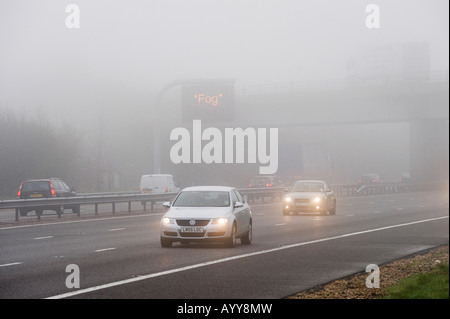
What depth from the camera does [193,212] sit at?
65.9 feet

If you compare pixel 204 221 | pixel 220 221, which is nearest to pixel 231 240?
pixel 220 221

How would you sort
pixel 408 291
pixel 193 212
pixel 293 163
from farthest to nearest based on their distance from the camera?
pixel 293 163 < pixel 193 212 < pixel 408 291

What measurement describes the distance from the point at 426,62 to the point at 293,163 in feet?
91.1

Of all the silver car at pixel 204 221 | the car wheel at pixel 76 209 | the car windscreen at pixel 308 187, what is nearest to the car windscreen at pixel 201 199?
the silver car at pixel 204 221

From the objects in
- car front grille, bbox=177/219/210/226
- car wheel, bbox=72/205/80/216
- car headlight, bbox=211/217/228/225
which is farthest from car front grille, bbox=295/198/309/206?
car front grille, bbox=177/219/210/226

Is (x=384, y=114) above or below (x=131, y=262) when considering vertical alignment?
above

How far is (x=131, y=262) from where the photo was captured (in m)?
16.8

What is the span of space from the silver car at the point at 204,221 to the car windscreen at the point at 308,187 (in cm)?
1666

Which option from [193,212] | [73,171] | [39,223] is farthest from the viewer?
[73,171]

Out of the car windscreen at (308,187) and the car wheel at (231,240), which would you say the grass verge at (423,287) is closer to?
the car wheel at (231,240)

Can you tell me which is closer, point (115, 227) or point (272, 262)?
point (272, 262)

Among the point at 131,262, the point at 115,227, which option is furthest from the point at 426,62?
the point at 131,262

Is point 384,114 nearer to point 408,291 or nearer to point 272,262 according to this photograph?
point 272,262

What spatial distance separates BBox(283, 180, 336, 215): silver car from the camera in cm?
3650
